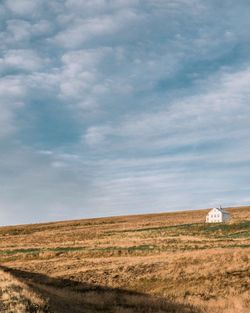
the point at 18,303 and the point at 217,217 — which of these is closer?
the point at 18,303

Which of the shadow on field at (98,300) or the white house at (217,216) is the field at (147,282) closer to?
the shadow on field at (98,300)

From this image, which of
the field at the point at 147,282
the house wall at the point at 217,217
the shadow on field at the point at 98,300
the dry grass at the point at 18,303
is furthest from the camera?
the house wall at the point at 217,217

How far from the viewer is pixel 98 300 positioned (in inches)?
1118

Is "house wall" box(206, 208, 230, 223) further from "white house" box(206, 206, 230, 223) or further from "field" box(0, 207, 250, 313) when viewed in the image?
"field" box(0, 207, 250, 313)

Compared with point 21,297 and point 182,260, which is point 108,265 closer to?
point 182,260

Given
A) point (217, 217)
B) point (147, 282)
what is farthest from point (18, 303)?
point (217, 217)

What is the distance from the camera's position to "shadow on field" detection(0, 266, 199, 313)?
25.1 metres

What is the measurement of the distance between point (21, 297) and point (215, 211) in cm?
8700

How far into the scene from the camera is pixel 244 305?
90.9 feet

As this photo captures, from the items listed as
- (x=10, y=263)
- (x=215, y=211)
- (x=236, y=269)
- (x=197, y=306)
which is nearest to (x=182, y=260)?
(x=236, y=269)

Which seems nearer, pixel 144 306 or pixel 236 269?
pixel 144 306

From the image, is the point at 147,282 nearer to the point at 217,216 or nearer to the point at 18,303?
the point at 18,303

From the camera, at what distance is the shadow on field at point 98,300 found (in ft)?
82.3

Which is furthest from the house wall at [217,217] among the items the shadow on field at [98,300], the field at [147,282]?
the shadow on field at [98,300]
